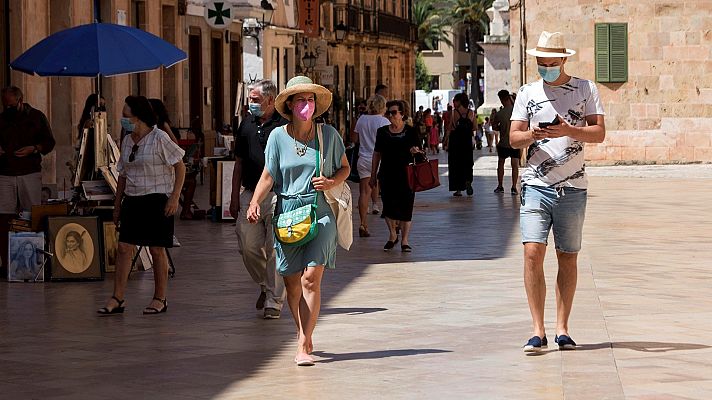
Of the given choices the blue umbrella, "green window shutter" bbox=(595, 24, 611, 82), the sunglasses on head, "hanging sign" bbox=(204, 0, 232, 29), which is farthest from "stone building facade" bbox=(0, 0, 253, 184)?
the sunglasses on head

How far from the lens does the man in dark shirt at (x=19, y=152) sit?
14.7m

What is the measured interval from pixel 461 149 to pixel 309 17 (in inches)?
1011

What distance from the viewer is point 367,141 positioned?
19.1 metres

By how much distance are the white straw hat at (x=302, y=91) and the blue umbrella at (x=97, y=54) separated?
546 centimetres

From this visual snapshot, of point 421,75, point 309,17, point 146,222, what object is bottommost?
point 146,222

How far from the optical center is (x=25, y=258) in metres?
14.1

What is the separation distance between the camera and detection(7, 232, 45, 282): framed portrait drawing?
46.3 feet

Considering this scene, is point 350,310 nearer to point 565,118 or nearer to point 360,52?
point 565,118

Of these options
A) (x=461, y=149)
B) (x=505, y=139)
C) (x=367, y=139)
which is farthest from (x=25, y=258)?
(x=505, y=139)

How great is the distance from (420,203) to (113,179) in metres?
9.96

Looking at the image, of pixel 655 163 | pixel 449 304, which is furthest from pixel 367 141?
pixel 655 163

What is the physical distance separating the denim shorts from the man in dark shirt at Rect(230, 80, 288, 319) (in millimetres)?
2369

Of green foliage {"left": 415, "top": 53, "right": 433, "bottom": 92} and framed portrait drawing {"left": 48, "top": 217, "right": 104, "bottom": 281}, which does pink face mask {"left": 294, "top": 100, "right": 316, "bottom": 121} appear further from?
green foliage {"left": 415, "top": 53, "right": 433, "bottom": 92}

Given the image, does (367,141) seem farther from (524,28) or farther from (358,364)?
(524,28)
